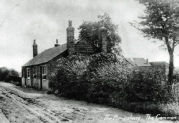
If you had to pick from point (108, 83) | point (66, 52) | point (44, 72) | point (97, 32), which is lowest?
point (108, 83)

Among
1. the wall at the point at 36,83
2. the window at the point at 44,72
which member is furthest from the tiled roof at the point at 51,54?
the wall at the point at 36,83

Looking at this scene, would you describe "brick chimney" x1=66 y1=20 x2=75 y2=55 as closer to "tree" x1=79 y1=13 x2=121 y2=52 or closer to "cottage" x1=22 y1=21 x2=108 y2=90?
"cottage" x1=22 y1=21 x2=108 y2=90

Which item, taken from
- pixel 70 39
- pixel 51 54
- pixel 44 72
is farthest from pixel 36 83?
pixel 70 39

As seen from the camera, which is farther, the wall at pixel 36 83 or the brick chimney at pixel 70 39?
the wall at pixel 36 83

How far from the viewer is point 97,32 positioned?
147 feet

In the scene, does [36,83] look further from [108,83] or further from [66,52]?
[108,83]

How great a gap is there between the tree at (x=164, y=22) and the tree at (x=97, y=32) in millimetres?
14766

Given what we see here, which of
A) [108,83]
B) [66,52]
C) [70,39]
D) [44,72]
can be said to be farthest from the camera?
[44,72]

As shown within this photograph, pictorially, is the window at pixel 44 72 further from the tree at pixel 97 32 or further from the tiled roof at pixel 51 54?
the tree at pixel 97 32

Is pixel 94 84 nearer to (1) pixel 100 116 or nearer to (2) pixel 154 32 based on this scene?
(1) pixel 100 116

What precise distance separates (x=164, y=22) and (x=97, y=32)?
19613mm

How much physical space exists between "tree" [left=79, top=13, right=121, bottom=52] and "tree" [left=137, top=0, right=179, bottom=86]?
14.8 metres

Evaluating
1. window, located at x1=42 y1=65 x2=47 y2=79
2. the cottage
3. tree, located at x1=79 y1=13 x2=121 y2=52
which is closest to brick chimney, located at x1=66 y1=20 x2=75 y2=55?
the cottage

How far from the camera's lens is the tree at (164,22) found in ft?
85.8
